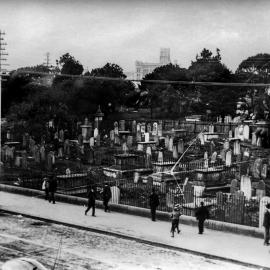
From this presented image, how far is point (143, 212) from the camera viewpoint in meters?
18.0

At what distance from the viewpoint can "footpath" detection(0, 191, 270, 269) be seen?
43.6 ft

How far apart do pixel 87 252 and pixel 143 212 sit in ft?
16.6

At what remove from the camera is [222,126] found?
42.2 m

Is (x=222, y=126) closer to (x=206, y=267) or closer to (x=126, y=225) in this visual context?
(x=126, y=225)

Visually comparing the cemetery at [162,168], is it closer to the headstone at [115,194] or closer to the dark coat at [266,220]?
the headstone at [115,194]

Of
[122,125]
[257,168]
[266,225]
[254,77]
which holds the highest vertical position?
[254,77]

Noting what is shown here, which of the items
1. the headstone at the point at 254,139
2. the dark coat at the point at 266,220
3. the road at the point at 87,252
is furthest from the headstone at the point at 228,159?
the dark coat at the point at 266,220

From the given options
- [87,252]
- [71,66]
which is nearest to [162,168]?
[87,252]

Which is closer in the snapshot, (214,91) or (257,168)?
(257,168)

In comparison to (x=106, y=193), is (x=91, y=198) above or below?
below

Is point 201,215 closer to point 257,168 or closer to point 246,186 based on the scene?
point 246,186

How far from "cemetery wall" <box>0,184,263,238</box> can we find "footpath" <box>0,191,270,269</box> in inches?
7.3

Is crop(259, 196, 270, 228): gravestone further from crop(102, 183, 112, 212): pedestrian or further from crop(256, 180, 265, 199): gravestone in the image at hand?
crop(102, 183, 112, 212): pedestrian

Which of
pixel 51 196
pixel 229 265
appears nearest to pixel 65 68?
pixel 51 196
